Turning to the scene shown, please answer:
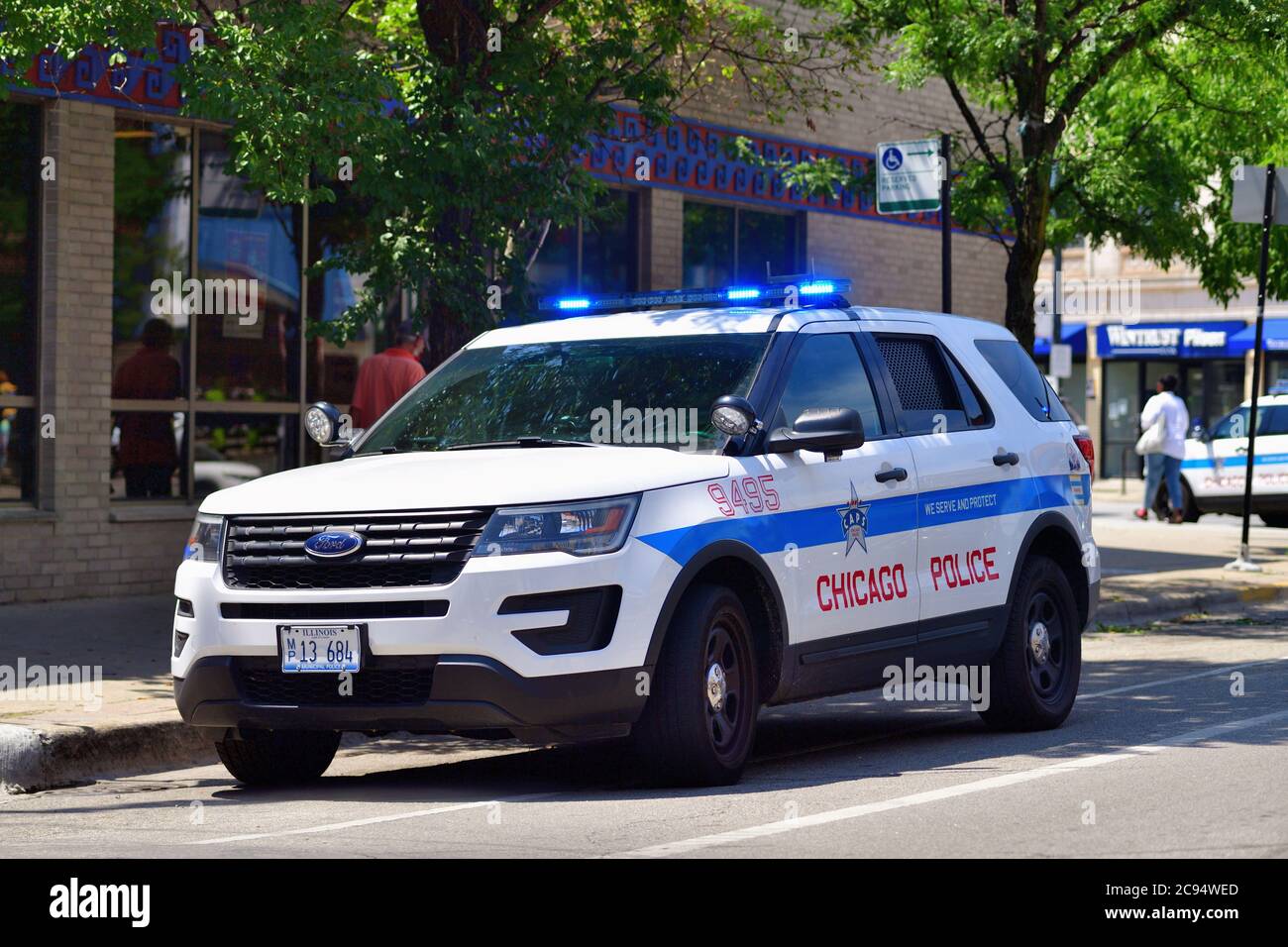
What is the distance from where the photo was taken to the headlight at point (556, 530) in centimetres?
704

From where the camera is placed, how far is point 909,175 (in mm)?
14945

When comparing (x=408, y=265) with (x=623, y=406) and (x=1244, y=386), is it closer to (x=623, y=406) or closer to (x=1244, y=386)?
(x=623, y=406)

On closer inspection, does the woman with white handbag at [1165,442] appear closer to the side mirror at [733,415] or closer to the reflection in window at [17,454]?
the reflection in window at [17,454]

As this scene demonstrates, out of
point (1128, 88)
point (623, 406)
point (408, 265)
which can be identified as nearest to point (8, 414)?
point (408, 265)

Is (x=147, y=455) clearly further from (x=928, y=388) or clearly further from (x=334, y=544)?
(x=334, y=544)

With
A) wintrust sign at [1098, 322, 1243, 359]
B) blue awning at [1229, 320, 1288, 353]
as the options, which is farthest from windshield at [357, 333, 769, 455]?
wintrust sign at [1098, 322, 1243, 359]

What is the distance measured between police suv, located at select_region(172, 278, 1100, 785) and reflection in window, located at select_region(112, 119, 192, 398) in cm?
620

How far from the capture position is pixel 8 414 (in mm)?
13656

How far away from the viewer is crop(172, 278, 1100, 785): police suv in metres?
7.06

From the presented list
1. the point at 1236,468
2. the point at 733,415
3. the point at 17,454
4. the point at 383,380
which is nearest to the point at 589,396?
the point at 733,415

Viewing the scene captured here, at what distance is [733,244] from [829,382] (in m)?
12.2

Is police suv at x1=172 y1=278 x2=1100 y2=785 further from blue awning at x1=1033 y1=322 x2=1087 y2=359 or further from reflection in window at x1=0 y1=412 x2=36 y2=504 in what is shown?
blue awning at x1=1033 y1=322 x2=1087 y2=359

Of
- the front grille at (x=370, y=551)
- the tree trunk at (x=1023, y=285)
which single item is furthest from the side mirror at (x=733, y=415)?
the tree trunk at (x=1023, y=285)

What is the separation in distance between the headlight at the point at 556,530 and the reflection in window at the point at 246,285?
8434 mm
